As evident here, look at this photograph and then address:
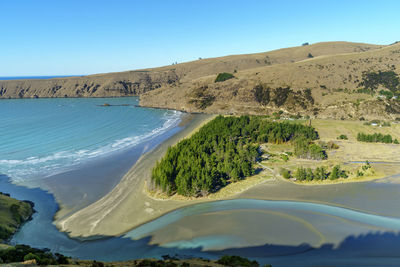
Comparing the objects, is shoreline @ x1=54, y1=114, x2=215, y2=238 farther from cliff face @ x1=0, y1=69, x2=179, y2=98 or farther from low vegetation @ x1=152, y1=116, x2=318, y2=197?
cliff face @ x1=0, y1=69, x2=179, y2=98

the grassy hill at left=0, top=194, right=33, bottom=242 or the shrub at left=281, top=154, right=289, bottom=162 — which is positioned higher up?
the shrub at left=281, top=154, right=289, bottom=162

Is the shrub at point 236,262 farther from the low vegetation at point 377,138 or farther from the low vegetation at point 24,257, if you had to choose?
the low vegetation at point 377,138

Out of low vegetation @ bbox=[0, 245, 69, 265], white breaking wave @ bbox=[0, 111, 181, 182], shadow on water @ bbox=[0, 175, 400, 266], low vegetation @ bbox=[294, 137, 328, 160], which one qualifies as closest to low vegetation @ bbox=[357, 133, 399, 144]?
low vegetation @ bbox=[294, 137, 328, 160]

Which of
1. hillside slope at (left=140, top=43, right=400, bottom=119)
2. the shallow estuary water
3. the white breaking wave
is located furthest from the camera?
hillside slope at (left=140, top=43, right=400, bottom=119)

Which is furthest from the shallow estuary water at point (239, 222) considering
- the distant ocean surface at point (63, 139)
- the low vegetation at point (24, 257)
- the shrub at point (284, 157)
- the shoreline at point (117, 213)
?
the shrub at point (284, 157)

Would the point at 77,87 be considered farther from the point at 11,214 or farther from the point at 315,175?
the point at 315,175

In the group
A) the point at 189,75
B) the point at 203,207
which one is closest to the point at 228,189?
the point at 203,207
